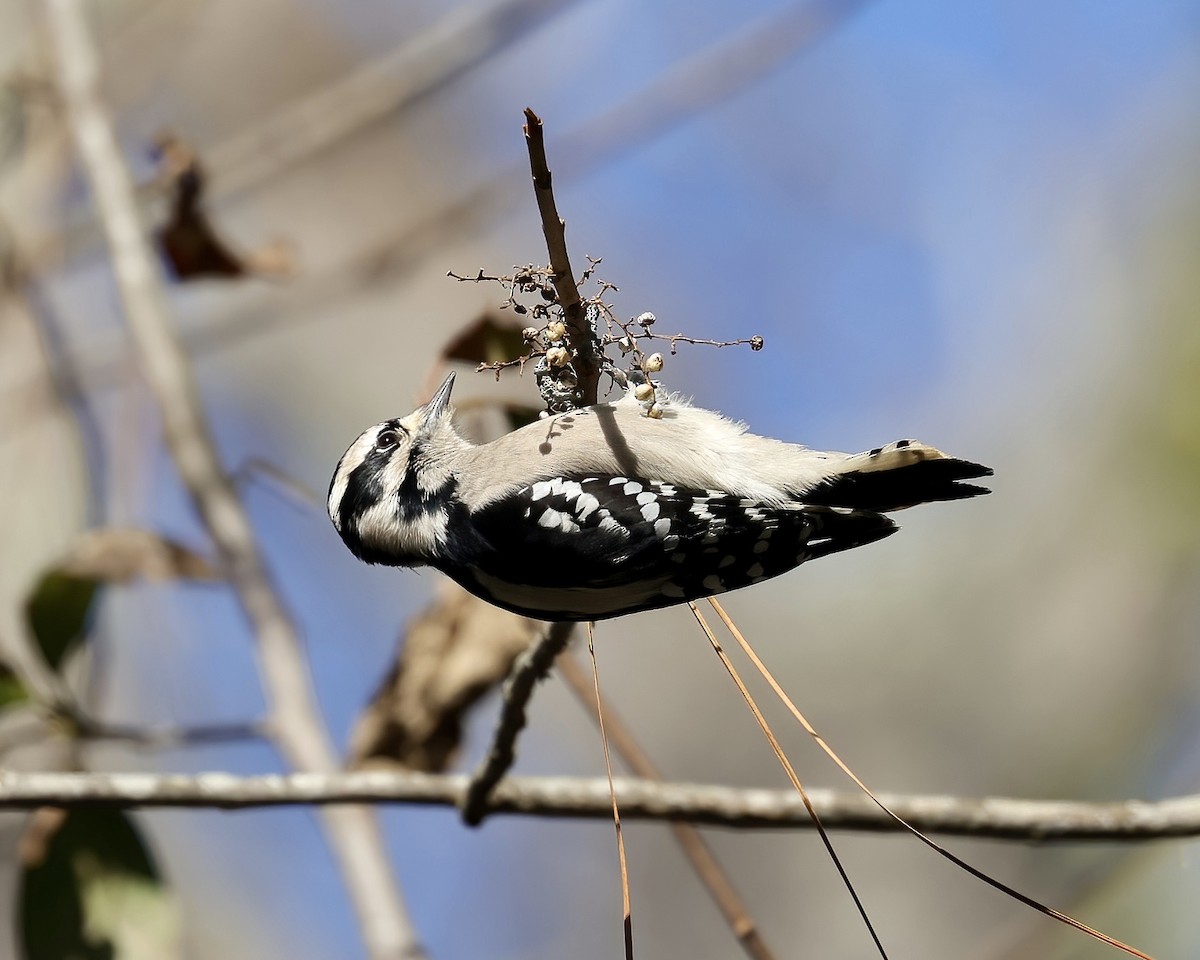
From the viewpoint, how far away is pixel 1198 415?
5969 mm

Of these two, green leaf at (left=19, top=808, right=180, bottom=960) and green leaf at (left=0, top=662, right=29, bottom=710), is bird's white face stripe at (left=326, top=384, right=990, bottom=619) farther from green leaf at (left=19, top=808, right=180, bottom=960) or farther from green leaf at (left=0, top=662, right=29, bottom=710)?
green leaf at (left=19, top=808, right=180, bottom=960)

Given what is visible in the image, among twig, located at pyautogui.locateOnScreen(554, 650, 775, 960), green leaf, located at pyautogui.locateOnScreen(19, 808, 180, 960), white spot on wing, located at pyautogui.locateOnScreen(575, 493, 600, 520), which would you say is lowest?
twig, located at pyautogui.locateOnScreen(554, 650, 775, 960)

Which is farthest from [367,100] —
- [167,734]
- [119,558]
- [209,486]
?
[167,734]

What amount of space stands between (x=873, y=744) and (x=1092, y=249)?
11.8 ft

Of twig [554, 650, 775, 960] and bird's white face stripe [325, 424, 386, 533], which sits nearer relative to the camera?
twig [554, 650, 775, 960]

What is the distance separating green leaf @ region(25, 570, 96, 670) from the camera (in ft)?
11.9

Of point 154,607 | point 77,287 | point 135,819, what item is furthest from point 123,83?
point 135,819

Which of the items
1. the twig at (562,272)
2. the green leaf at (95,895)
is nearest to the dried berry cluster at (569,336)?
the twig at (562,272)

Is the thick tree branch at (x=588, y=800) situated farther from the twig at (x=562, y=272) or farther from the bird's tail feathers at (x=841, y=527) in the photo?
the twig at (x=562, y=272)

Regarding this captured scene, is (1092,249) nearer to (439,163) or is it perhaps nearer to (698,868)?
(439,163)

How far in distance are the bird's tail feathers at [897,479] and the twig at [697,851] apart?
0.74 m

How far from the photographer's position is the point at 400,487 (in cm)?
340

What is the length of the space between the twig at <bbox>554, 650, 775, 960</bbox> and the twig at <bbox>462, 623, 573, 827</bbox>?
10 cm

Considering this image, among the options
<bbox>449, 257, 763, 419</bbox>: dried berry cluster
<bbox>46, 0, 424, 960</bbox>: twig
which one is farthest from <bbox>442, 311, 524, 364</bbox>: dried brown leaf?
<bbox>46, 0, 424, 960</bbox>: twig
